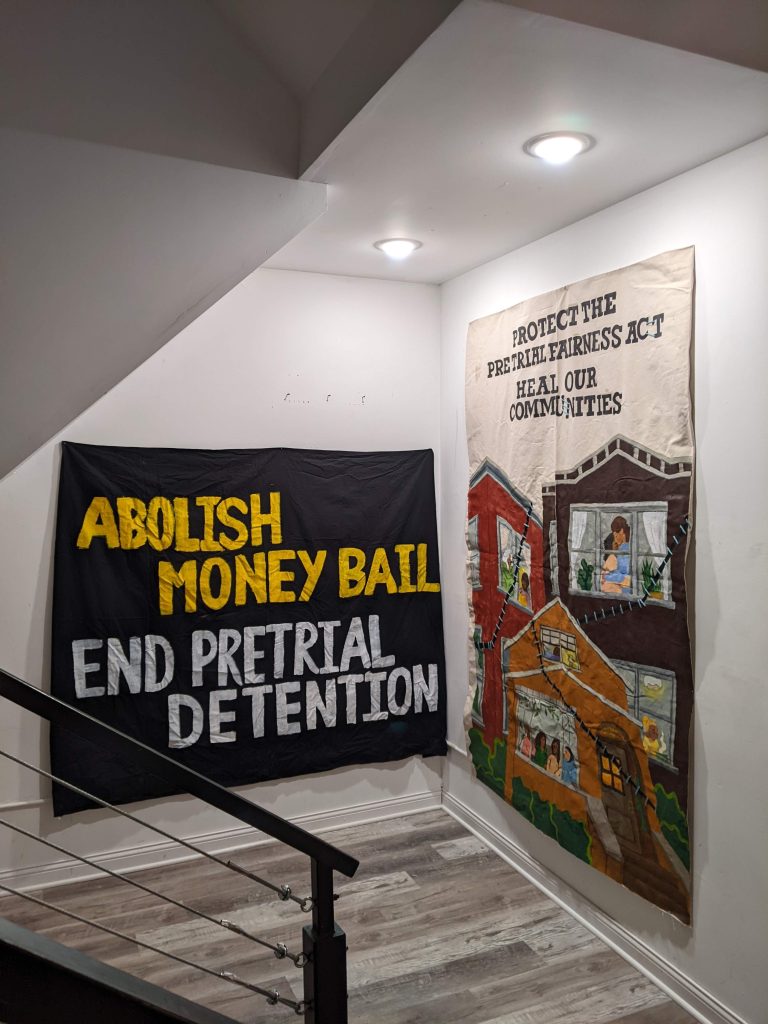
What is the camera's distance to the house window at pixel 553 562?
2904 millimetres

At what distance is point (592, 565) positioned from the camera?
8.91 feet

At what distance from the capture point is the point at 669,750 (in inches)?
95.3

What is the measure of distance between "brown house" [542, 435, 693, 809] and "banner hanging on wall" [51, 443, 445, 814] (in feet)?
3.44

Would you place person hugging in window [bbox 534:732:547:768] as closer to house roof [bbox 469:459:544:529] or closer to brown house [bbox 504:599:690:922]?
brown house [bbox 504:599:690:922]

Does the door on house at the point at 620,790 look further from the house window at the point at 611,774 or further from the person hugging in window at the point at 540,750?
the person hugging in window at the point at 540,750

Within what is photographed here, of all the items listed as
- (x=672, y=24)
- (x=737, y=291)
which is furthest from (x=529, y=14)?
(x=737, y=291)

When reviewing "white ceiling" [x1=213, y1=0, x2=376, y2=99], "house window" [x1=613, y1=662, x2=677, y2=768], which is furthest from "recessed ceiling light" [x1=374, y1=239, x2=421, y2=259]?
"house window" [x1=613, y1=662, x2=677, y2=768]

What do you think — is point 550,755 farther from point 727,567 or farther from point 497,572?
point 727,567

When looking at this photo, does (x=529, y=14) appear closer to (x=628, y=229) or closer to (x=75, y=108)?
(x=75, y=108)

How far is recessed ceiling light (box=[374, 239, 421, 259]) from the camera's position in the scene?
3.07m

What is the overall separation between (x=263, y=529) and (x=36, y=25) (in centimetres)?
236

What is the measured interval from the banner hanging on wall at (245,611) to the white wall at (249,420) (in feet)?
0.28

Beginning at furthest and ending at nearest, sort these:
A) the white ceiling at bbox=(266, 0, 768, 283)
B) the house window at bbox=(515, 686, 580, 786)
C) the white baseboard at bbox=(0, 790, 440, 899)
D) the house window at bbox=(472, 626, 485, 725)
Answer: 1. the house window at bbox=(472, 626, 485, 725)
2. the white baseboard at bbox=(0, 790, 440, 899)
3. the house window at bbox=(515, 686, 580, 786)
4. the white ceiling at bbox=(266, 0, 768, 283)

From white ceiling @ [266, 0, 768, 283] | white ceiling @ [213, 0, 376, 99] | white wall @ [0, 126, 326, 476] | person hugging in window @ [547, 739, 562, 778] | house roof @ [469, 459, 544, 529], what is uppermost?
white ceiling @ [213, 0, 376, 99]
